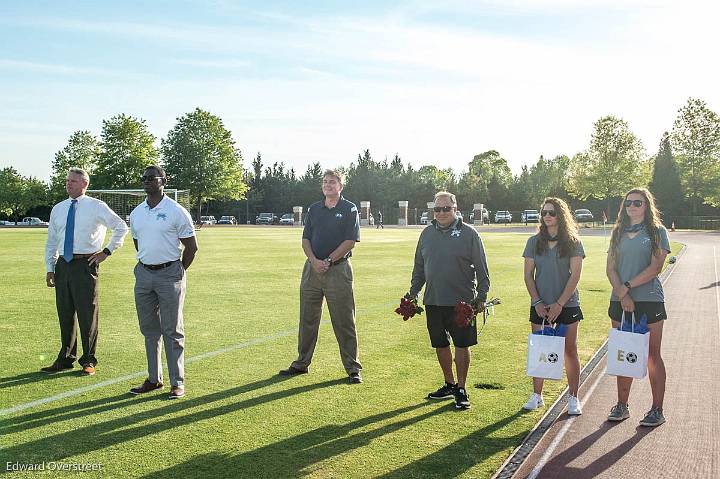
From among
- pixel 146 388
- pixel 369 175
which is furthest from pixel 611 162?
pixel 146 388

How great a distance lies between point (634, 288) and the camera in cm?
584

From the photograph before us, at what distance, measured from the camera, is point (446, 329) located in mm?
6324

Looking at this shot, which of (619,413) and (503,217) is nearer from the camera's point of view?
(619,413)

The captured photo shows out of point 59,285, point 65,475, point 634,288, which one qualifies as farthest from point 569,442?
point 59,285

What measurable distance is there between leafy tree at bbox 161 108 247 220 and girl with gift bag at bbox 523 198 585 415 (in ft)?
263

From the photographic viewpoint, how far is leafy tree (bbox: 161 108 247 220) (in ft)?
276

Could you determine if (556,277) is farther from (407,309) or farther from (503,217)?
(503,217)

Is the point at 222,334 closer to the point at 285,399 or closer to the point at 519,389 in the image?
the point at 285,399

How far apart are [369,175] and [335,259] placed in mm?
97173

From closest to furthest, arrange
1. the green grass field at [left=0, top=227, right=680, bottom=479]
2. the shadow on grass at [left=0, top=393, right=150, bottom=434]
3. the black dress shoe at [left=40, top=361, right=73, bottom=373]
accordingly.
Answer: the green grass field at [left=0, top=227, right=680, bottom=479], the shadow on grass at [left=0, top=393, right=150, bottom=434], the black dress shoe at [left=40, top=361, right=73, bottom=373]

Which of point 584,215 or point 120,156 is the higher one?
point 120,156

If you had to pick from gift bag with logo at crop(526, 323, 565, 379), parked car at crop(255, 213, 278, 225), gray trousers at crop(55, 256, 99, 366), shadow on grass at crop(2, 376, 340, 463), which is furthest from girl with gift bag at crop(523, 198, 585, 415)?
parked car at crop(255, 213, 278, 225)

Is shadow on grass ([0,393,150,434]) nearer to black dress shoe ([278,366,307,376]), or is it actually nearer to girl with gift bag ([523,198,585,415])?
black dress shoe ([278,366,307,376])

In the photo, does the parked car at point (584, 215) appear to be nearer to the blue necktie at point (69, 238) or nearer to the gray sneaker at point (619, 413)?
the gray sneaker at point (619, 413)
